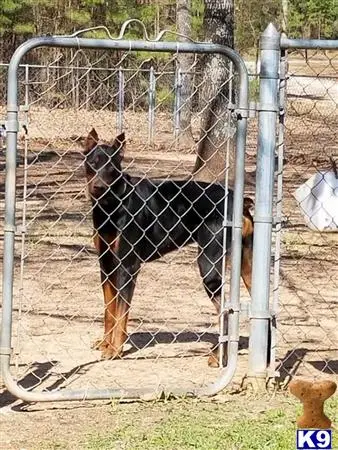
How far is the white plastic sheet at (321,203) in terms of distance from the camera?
1052 centimetres

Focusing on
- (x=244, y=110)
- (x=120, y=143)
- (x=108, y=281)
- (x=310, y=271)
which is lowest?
(x=310, y=271)

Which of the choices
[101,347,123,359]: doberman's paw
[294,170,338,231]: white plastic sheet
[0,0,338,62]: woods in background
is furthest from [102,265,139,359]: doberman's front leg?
[0,0,338,62]: woods in background

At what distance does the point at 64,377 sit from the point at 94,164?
135 cm

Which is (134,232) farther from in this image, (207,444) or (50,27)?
(50,27)

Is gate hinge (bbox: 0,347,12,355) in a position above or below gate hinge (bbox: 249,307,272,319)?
below

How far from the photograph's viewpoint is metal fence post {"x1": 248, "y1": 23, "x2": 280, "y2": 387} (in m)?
5.09

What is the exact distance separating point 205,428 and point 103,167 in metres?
2.00

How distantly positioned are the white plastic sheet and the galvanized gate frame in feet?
16.5

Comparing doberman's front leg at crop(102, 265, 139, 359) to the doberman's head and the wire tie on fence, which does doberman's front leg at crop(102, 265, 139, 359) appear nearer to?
the doberman's head

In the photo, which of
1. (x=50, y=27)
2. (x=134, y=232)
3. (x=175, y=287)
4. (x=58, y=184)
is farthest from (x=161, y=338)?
(x=50, y=27)

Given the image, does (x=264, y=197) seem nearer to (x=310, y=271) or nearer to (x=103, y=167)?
(x=103, y=167)

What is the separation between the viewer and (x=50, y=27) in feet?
101

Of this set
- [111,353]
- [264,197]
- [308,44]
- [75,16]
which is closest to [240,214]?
[264,197]

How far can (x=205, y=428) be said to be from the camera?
187 inches
